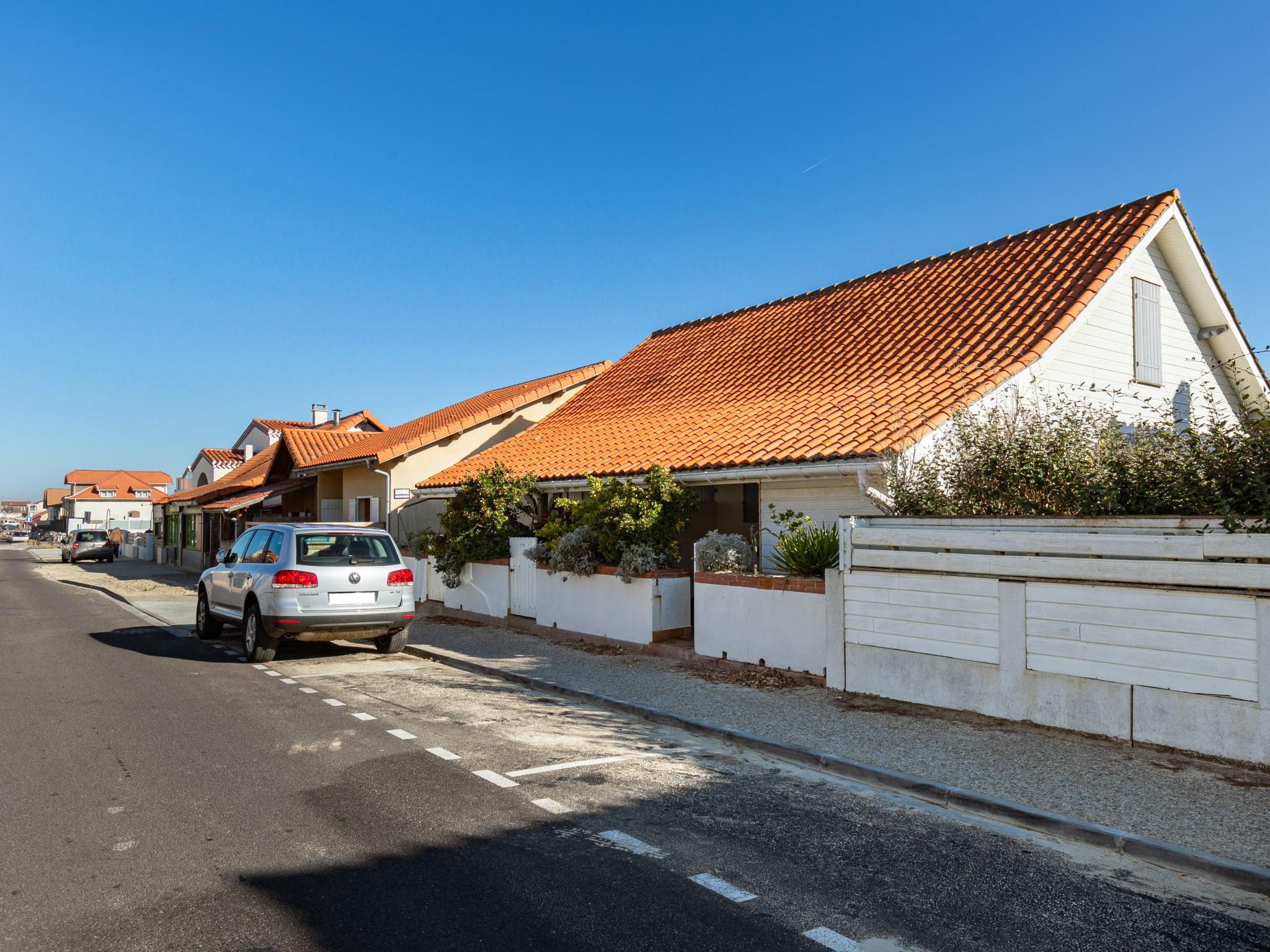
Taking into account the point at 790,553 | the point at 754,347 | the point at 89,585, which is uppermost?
the point at 754,347

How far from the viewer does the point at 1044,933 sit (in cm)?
392

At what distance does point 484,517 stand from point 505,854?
10862 mm

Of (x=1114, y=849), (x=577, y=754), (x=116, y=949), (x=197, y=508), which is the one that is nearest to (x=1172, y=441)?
(x=1114, y=849)

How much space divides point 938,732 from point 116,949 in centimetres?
585

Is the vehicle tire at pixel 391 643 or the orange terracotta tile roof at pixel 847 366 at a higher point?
the orange terracotta tile roof at pixel 847 366

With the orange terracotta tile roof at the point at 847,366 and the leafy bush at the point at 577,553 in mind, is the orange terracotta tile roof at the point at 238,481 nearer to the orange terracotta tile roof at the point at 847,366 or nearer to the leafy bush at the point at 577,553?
the orange terracotta tile roof at the point at 847,366

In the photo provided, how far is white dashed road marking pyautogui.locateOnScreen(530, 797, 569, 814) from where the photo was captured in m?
5.57

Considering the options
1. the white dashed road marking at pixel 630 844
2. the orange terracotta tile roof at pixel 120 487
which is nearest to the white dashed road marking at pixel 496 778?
the white dashed road marking at pixel 630 844

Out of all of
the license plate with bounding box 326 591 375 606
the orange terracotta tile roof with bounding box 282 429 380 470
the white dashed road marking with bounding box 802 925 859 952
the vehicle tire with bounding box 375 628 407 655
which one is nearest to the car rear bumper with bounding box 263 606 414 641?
the license plate with bounding box 326 591 375 606

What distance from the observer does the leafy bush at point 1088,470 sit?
22.3ft

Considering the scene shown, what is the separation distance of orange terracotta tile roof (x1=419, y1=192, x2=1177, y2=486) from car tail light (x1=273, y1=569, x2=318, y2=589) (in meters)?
4.85

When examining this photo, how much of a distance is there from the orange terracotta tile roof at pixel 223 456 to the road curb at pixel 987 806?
1692 inches

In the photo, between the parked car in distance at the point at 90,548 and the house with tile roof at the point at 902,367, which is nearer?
the house with tile roof at the point at 902,367

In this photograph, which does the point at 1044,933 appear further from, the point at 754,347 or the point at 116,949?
the point at 754,347
